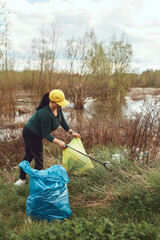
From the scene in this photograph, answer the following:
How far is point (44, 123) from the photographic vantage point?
9.70 feet

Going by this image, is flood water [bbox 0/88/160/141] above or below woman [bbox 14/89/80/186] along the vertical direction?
below

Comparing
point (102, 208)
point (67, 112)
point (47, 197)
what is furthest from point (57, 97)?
point (67, 112)

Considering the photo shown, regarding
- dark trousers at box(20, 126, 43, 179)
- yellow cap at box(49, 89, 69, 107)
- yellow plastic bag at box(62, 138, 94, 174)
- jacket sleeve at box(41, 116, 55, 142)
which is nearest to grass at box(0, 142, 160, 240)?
yellow plastic bag at box(62, 138, 94, 174)

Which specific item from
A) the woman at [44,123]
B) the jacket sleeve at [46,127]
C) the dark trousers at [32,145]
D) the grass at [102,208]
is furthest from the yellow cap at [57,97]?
the grass at [102,208]

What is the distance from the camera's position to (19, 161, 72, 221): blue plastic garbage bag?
7.68 feet

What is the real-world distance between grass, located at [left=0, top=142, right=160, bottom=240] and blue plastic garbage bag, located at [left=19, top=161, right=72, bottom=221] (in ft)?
0.41

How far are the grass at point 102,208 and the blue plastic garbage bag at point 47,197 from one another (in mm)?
126

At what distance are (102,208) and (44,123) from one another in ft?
4.30

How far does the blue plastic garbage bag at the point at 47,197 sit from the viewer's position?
234cm

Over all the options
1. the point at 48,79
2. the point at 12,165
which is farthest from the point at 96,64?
the point at 12,165

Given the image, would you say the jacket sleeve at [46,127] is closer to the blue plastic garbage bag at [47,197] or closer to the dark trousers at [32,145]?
the dark trousers at [32,145]

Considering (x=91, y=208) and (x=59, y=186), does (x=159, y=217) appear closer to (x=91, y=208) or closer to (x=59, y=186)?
(x=91, y=208)

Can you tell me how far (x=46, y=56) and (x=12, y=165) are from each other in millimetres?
5423

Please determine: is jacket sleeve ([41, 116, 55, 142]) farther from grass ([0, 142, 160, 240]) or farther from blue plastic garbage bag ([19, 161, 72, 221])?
grass ([0, 142, 160, 240])
